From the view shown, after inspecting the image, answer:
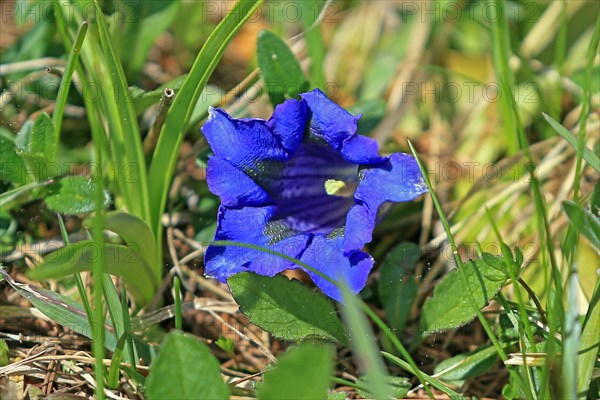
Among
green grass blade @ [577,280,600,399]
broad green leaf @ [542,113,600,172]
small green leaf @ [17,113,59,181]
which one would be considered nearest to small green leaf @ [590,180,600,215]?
broad green leaf @ [542,113,600,172]

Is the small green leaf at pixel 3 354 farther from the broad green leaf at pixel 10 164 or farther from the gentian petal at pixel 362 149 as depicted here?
the gentian petal at pixel 362 149

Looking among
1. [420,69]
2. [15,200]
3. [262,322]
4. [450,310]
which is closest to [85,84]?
[15,200]

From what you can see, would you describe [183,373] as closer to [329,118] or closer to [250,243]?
[250,243]

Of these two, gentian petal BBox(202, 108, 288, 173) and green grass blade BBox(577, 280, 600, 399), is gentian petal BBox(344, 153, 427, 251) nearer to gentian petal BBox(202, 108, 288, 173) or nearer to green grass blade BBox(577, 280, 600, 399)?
gentian petal BBox(202, 108, 288, 173)

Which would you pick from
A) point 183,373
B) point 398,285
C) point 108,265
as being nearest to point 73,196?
point 108,265

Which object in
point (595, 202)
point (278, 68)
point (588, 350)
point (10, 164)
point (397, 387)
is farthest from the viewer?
point (278, 68)

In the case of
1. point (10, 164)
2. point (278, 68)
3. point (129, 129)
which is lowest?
point (10, 164)
